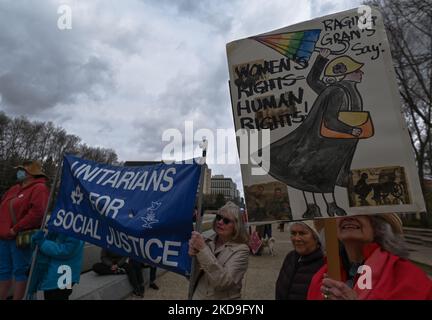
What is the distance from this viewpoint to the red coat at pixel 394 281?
1.47 metres

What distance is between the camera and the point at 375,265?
158 centimetres

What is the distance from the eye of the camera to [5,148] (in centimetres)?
5169

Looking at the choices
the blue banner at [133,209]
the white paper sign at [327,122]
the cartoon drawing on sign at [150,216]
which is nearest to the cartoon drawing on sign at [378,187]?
the white paper sign at [327,122]

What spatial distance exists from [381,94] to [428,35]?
50.1 ft

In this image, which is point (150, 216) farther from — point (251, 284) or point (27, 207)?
point (251, 284)

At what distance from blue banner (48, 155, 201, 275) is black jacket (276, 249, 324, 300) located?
2.75 feet

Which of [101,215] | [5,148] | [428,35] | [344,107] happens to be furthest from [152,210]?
[5,148]

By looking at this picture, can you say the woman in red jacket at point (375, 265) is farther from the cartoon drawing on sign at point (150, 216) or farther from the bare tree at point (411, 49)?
the bare tree at point (411, 49)

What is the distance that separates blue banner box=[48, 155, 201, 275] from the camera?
8.11 ft

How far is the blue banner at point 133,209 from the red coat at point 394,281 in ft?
4.16

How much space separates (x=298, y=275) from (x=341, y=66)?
5.34 ft

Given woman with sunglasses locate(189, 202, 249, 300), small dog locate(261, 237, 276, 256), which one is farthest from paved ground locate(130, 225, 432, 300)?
woman with sunglasses locate(189, 202, 249, 300)

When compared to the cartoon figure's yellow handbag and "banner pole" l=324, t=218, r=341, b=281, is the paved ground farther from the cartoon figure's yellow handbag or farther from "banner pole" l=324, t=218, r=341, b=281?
the cartoon figure's yellow handbag
